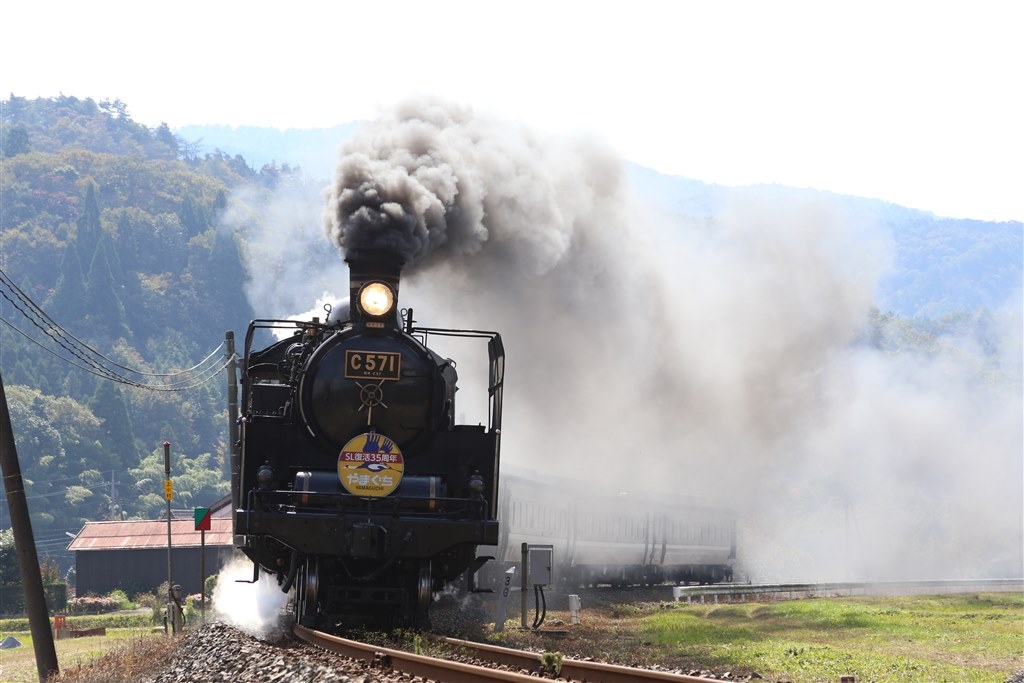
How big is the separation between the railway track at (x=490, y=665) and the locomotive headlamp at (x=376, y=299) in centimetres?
373

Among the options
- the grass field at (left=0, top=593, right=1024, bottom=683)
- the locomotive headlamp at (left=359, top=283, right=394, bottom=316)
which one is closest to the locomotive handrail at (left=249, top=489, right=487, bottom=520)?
the grass field at (left=0, top=593, right=1024, bottom=683)

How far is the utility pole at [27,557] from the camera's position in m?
16.9

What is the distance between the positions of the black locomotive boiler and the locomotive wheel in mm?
12

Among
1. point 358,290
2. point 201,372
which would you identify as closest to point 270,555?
point 358,290

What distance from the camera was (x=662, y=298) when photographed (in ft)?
117

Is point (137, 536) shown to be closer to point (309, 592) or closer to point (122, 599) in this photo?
point (122, 599)

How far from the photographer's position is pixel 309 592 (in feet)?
44.8

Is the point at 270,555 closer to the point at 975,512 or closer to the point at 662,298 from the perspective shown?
the point at 662,298

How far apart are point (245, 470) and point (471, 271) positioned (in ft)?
31.2

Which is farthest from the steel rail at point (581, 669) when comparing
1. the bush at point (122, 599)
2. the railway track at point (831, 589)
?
the bush at point (122, 599)

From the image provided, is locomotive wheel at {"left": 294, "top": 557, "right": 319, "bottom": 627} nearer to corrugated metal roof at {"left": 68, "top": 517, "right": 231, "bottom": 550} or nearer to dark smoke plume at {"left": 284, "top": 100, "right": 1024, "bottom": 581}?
dark smoke plume at {"left": 284, "top": 100, "right": 1024, "bottom": 581}

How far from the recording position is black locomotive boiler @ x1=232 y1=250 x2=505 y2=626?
13.4 meters

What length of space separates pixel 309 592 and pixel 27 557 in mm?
5448

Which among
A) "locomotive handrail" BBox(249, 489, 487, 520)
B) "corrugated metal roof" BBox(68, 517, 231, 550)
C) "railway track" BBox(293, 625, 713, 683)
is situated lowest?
"corrugated metal roof" BBox(68, 517, 231, 550)
